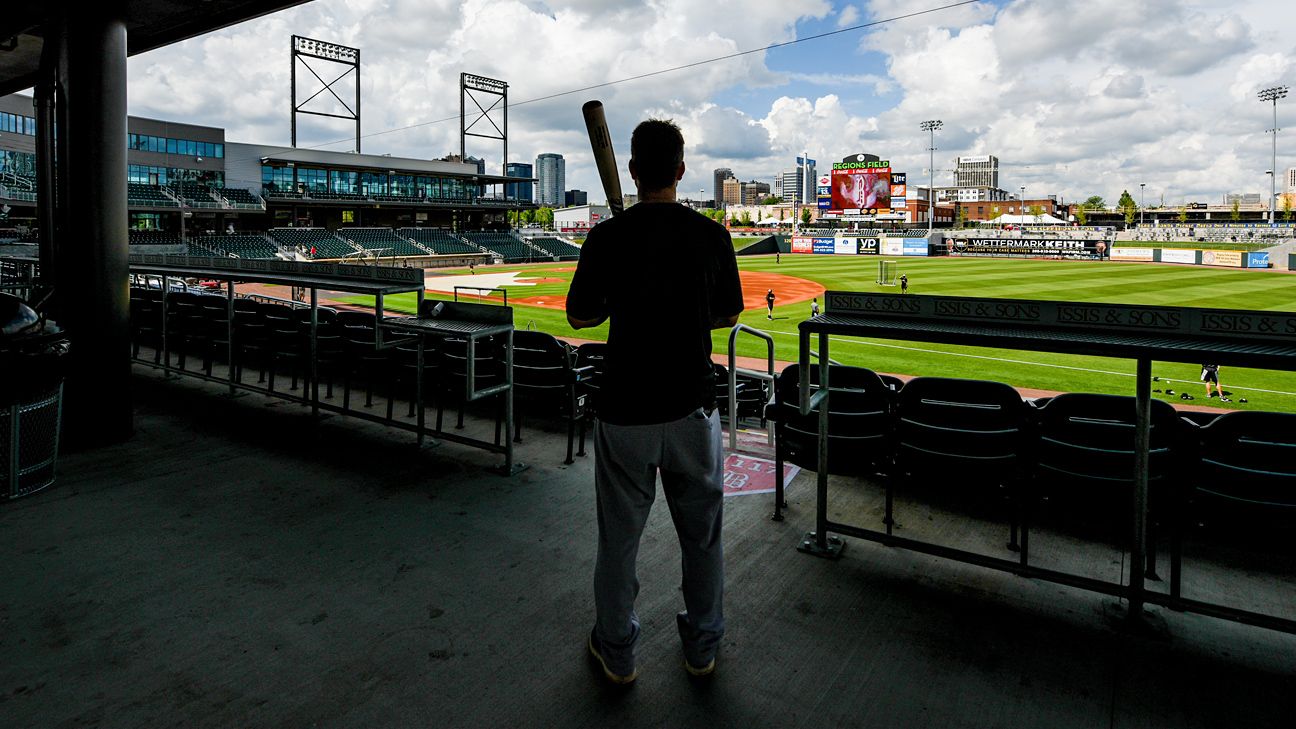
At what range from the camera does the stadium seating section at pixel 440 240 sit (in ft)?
213

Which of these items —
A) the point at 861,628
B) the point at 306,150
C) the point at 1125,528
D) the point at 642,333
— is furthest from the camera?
the point at 306,150

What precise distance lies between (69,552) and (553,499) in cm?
274

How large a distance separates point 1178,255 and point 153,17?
212 ft

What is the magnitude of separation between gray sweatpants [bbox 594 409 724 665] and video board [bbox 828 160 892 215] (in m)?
80.5

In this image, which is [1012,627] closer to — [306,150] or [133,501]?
[133,501]

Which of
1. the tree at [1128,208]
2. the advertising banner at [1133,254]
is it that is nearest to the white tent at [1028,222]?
the tree at [1128,208]

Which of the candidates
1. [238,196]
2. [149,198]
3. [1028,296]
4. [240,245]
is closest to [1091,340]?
[1028,296]

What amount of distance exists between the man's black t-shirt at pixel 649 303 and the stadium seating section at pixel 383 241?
6117 centimetres

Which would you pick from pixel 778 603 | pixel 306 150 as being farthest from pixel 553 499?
pixel 306 150

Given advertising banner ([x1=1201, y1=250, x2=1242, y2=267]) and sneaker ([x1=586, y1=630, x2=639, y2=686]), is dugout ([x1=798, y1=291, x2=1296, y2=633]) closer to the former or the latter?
sneaker ([x1=586, y1=630, x2=639, y2=686])

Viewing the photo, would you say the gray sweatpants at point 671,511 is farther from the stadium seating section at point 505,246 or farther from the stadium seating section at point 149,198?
the stadium seating section at point 505,246

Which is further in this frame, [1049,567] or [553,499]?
[553,499]

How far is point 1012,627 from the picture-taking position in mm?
3277

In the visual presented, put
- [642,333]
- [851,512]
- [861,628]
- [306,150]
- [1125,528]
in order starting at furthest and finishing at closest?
[306,150], [851,512], [1125,528], [861,628], [642,333]
